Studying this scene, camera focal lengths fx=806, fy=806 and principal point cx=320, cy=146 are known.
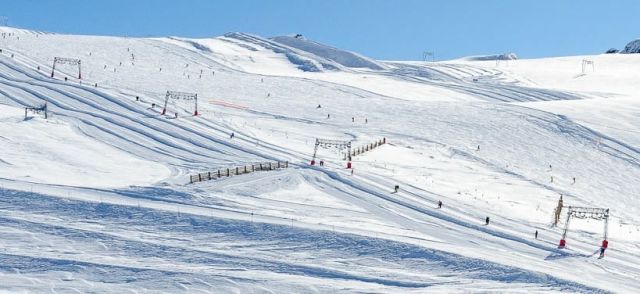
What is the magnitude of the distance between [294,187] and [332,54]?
8964 cm

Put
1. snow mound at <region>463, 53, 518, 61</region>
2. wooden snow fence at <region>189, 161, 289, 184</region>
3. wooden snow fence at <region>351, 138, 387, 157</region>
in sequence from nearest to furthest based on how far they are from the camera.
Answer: wooden snow fence at <region>189, 161, 289, 184</region> → wooden snow fence at <region>351, 138, 387, 157</region> → snow mound at <region>463, 53, 518, 61</region>

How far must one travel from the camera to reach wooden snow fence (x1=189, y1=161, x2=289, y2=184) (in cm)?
4188

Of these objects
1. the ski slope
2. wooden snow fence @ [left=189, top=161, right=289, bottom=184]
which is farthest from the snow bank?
wooden snow fence @ [left=189, top=161, right=289, bottom=184]

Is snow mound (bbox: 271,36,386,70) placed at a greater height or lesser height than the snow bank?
greater

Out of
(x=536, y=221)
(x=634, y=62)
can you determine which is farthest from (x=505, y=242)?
(x=634, y=62)

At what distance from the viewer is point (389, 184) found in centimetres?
4316

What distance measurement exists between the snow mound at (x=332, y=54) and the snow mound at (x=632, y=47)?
7542 centimetres

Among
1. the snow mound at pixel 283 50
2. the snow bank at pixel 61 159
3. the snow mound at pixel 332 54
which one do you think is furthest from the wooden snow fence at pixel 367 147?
the snow mound at pixel 332 54

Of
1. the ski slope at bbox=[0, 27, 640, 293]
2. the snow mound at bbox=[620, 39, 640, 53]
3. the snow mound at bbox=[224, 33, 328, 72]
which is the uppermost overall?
the snow mound at bbox=[620, 39, 640, 53]

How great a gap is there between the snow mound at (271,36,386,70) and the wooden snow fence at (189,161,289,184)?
76473 millimetres

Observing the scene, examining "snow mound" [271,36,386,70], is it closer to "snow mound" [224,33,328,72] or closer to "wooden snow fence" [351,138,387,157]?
"snow mound" [224,33,328,72]

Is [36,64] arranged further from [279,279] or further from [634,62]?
[634,62]

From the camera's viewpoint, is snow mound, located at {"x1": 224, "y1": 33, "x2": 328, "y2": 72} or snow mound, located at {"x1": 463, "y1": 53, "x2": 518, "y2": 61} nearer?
snow mound, located at {"x1": 224, "y1": 33, "x2": 328, "y2": 72}

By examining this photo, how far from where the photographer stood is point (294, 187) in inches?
1625
